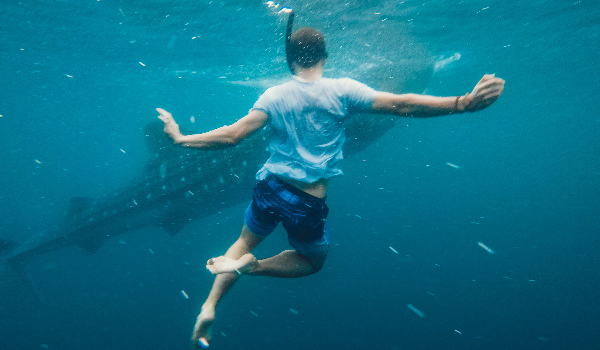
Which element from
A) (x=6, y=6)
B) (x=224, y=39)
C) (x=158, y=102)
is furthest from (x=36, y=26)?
(x=158, y=102)

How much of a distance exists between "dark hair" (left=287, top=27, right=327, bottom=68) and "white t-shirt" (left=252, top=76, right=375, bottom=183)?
0.16 m

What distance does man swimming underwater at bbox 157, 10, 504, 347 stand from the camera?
201cm

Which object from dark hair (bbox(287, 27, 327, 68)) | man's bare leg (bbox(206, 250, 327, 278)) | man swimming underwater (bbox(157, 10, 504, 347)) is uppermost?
dark hair (bbox(287, 27, 327, 68))

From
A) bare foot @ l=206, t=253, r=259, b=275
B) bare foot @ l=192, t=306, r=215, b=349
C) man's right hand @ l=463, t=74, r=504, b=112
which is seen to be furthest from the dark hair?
bare foot @ l=192, t=306, r=215, b=349

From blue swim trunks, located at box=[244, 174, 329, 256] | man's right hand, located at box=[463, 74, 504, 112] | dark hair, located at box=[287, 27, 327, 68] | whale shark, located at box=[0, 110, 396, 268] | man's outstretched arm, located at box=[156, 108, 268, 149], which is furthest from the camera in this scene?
whale shark, located at box=[0, 110, 396, 268]

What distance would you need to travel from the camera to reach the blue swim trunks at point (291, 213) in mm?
2453

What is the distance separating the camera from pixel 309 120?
2213mm

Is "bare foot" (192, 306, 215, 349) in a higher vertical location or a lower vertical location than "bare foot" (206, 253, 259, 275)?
lower

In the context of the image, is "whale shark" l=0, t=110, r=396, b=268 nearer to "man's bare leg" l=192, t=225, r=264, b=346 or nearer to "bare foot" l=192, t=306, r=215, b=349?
"man's bare leg" l=192, t=225, r=264, b=346

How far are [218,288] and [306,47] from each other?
213 cm

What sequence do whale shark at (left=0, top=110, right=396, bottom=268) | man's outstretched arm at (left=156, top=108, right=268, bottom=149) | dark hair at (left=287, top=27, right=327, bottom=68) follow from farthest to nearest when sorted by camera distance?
whale shark at (left=0, top=110, right=396, bottom=268), dark hair at (left=287, top=27, right=327, bottom=68), man's outstretched arm at (left=156, top=108, right=268, bottom=149)

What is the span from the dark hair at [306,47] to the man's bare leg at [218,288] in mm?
1554

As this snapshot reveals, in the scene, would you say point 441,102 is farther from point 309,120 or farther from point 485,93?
point 309,120

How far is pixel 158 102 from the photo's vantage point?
34000 millimetres
